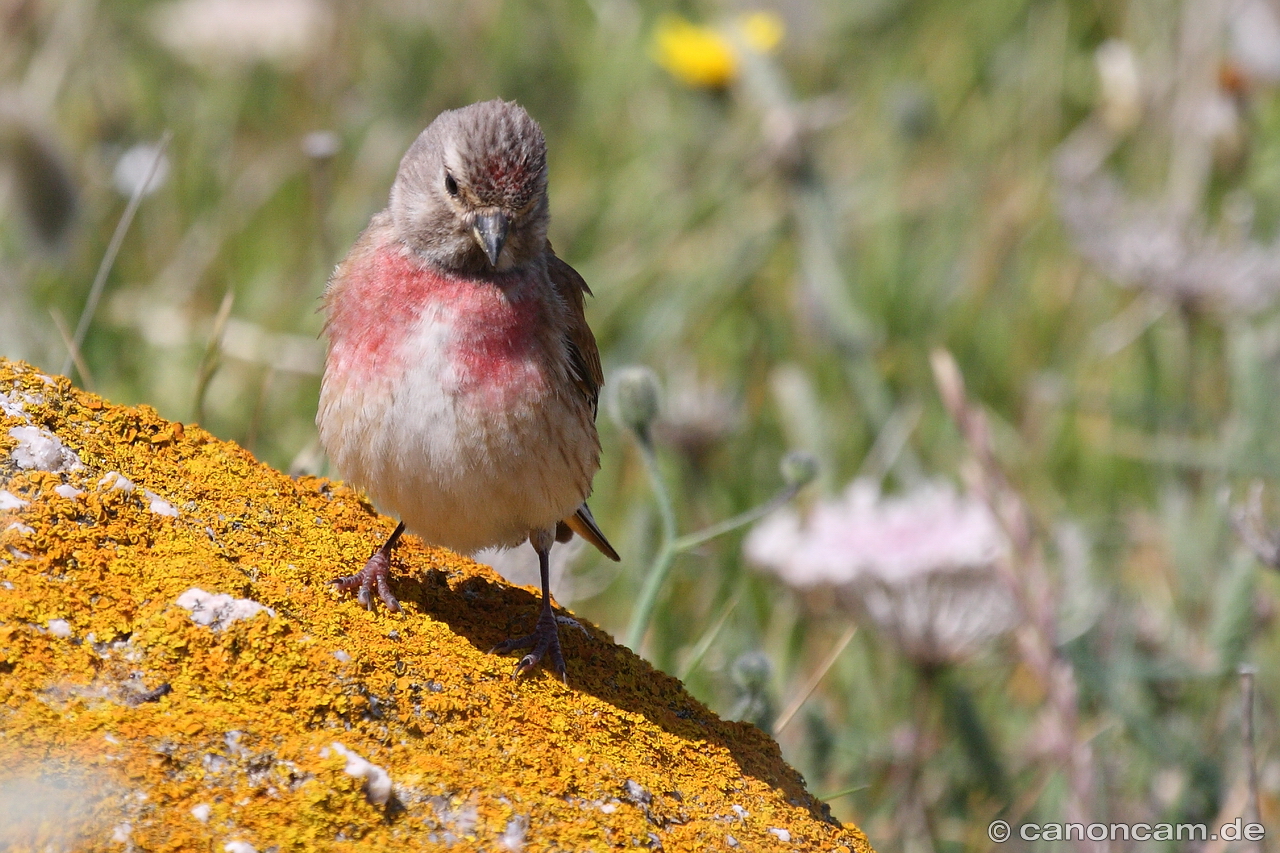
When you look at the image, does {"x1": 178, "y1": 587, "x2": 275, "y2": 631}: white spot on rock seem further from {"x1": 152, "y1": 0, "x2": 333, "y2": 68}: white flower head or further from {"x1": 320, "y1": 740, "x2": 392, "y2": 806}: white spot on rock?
{"x1": 152, "y1": 0, "x2": 333, "y2": 68}: white flower head

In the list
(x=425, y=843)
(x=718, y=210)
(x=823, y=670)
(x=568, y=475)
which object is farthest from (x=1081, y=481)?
(x=425, y=843)

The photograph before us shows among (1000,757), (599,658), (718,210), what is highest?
(718,210)

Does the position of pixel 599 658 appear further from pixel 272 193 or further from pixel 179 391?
pixel 272 193

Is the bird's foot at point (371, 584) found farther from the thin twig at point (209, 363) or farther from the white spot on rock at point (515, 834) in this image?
the thin twig at point (209, 363)

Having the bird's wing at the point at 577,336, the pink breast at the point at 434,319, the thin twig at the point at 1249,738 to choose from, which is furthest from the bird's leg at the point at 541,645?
the thin twig at the point at 1249,738

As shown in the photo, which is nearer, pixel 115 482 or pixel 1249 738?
pixel 115 482

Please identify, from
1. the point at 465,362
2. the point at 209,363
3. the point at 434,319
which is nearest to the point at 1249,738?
the point at 465,362

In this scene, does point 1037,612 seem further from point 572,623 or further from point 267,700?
point 267,700
